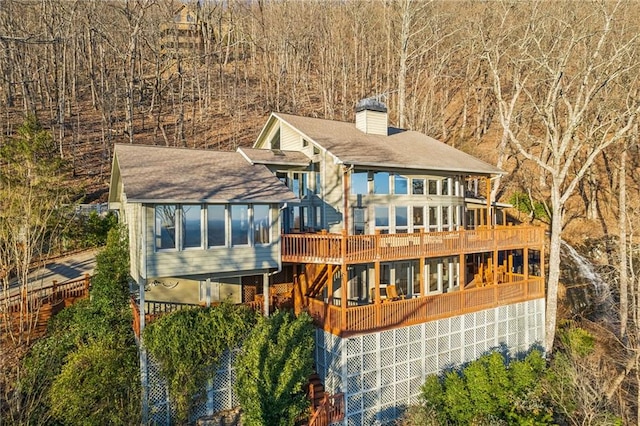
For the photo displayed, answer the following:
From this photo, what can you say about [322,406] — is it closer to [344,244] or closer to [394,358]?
[394,358]

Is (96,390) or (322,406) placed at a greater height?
(96,390)

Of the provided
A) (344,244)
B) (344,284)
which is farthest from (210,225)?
(344,284)

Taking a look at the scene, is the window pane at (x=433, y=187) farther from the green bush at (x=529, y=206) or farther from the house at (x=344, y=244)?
the green bush at (x=529, y=206)

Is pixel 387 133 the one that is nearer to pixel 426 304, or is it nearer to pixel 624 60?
pixel 426 304

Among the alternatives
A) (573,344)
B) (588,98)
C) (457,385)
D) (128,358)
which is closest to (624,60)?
(588,98)

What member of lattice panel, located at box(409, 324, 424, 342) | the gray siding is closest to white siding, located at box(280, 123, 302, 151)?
the gray siding

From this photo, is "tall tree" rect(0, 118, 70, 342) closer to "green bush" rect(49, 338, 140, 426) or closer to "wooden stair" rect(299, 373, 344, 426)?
"green bush" rect(49, 338, 140, 426)
